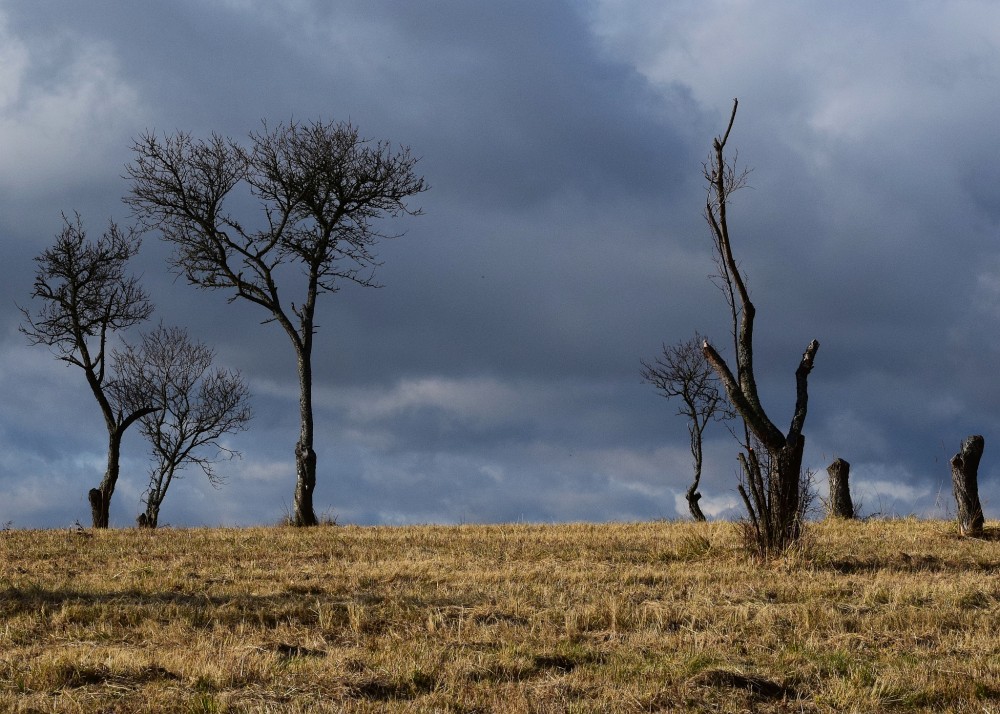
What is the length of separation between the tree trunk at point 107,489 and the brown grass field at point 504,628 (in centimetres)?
1209

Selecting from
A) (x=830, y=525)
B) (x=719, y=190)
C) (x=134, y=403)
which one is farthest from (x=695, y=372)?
(x=134, y=403)

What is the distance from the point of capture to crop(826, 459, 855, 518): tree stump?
22.8 metres

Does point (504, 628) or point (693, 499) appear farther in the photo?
point (693, 499)

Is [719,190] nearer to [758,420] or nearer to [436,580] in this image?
[758,420]

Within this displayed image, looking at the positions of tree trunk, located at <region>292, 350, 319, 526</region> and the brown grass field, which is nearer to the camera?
the brown grass field

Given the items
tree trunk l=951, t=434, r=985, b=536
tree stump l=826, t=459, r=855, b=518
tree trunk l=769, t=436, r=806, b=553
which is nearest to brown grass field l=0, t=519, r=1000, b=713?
tree trunk l=769, t=436, r=806, b=553

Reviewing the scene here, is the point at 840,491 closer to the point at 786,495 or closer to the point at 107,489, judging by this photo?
the point at 786,495

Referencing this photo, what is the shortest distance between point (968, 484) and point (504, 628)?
1286 centimetres

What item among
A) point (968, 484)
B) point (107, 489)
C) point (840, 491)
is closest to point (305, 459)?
point (107, 489)

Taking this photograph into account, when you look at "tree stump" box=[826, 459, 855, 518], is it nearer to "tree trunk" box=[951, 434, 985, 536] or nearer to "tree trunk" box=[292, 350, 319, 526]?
"tree trunk" box=[951, 434, 985, 536]

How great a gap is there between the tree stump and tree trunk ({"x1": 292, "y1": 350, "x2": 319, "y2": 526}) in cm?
1251

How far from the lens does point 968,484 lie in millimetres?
18938

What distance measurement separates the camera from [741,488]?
14953 mm

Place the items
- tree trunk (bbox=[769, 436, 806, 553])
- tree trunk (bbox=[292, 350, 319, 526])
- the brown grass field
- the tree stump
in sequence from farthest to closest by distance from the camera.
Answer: tree trunk (bbox=[292, 350, 319, 526]), the tree stump, tree trunk (bbox=[769, 436, 806, 553]), the brown grass field
